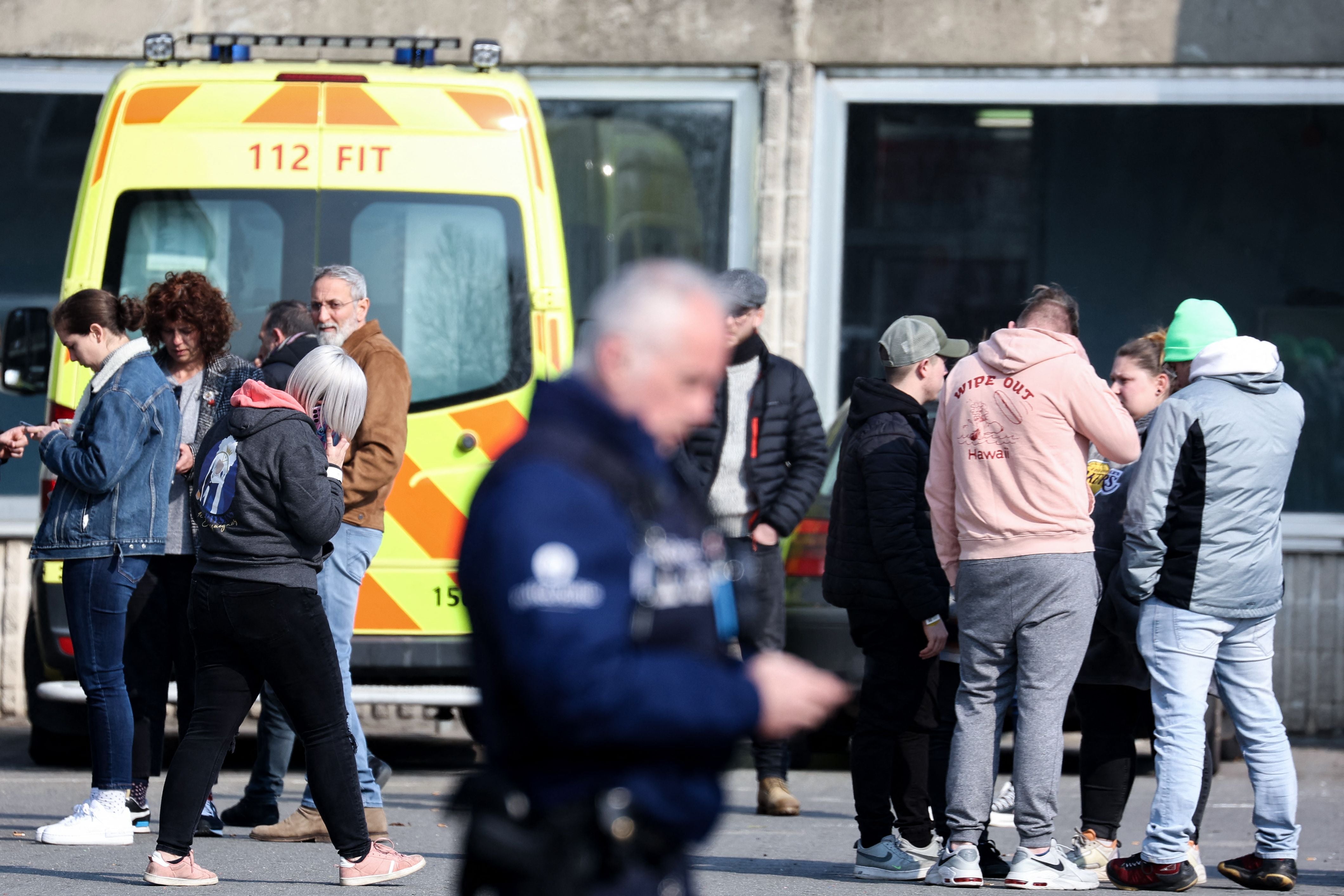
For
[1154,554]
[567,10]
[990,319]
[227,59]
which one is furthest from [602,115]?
[1154,554]

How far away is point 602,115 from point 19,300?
3.39 m

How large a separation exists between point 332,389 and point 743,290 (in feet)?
5.95

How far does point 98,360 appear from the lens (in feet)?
19.1

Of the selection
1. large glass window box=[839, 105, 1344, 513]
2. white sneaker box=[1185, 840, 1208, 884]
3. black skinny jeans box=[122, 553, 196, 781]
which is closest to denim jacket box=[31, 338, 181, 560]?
black skinny jeans box=[122, 553, 196, 781]

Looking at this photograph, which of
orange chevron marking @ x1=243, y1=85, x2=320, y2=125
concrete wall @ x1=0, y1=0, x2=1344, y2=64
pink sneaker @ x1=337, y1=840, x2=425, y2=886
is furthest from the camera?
concrete wall @ x1=0, y1=0, x2=1344, y2=64

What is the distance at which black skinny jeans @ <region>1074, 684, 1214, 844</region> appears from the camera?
18.4 ft

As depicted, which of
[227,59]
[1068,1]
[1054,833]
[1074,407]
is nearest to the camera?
[1074,407]

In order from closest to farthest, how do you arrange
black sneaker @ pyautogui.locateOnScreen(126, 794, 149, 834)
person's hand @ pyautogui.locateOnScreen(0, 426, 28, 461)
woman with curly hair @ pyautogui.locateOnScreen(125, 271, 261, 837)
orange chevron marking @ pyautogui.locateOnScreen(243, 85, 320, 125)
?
1. person's hand @ pyautogui.locateOnScreen(0, 426, 28, 461)
2. woman with curly hair @ pyautogui.locateOnScreen(125, 271, 261, 837)
3. black sneaker @ pyautogui.locateOnScreen(126, 794, 149, 834)
4. orange chevron marking @ pyautogui.locateOnScreen(243, 85, 320, 125)

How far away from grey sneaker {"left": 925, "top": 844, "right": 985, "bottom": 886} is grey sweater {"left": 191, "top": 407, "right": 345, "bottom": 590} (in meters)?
1.95

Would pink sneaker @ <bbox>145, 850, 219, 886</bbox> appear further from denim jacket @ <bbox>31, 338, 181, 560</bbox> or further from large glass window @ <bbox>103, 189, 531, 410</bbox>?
large glass window @ <bbox>103, 189, 531, 410</bbox>

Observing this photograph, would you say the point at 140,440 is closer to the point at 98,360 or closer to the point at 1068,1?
the point at 98,360

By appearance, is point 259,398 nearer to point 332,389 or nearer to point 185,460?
point 332,389

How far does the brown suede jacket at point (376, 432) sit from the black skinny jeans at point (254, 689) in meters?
0.84

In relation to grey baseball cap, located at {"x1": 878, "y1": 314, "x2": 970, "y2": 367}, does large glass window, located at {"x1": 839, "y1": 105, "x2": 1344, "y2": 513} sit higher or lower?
higher
